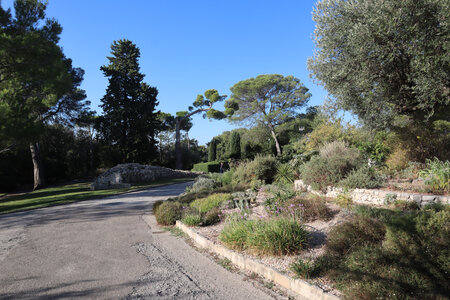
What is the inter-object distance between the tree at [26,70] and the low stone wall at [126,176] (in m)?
5.54

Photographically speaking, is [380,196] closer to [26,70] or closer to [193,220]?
[193,220]

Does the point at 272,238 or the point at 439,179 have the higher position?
the point at 439,179

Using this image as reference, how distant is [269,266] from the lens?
402cm

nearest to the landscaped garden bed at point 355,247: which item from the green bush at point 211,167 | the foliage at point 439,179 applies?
the foliage at point 439,179

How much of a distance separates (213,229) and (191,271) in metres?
2.12

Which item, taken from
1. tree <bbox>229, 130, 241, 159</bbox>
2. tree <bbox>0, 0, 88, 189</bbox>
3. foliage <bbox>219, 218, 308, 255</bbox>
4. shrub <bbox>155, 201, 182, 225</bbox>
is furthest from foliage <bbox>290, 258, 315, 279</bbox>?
tree <bbox>229, 130, 241, 159</bbox>

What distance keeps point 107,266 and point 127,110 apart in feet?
85.6

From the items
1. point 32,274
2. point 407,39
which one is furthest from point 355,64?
point 32,274

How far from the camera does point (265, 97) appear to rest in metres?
37.5

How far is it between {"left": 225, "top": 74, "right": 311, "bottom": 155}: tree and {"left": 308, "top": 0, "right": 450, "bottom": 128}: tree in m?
26.7

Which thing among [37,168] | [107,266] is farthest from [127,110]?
[107,266]

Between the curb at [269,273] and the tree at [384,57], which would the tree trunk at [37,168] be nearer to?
the curb at [269,273]

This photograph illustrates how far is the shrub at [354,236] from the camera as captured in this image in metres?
4.08

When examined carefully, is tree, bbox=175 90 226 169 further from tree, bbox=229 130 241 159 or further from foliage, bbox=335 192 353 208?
foliage, bbox=335 192 353 208
